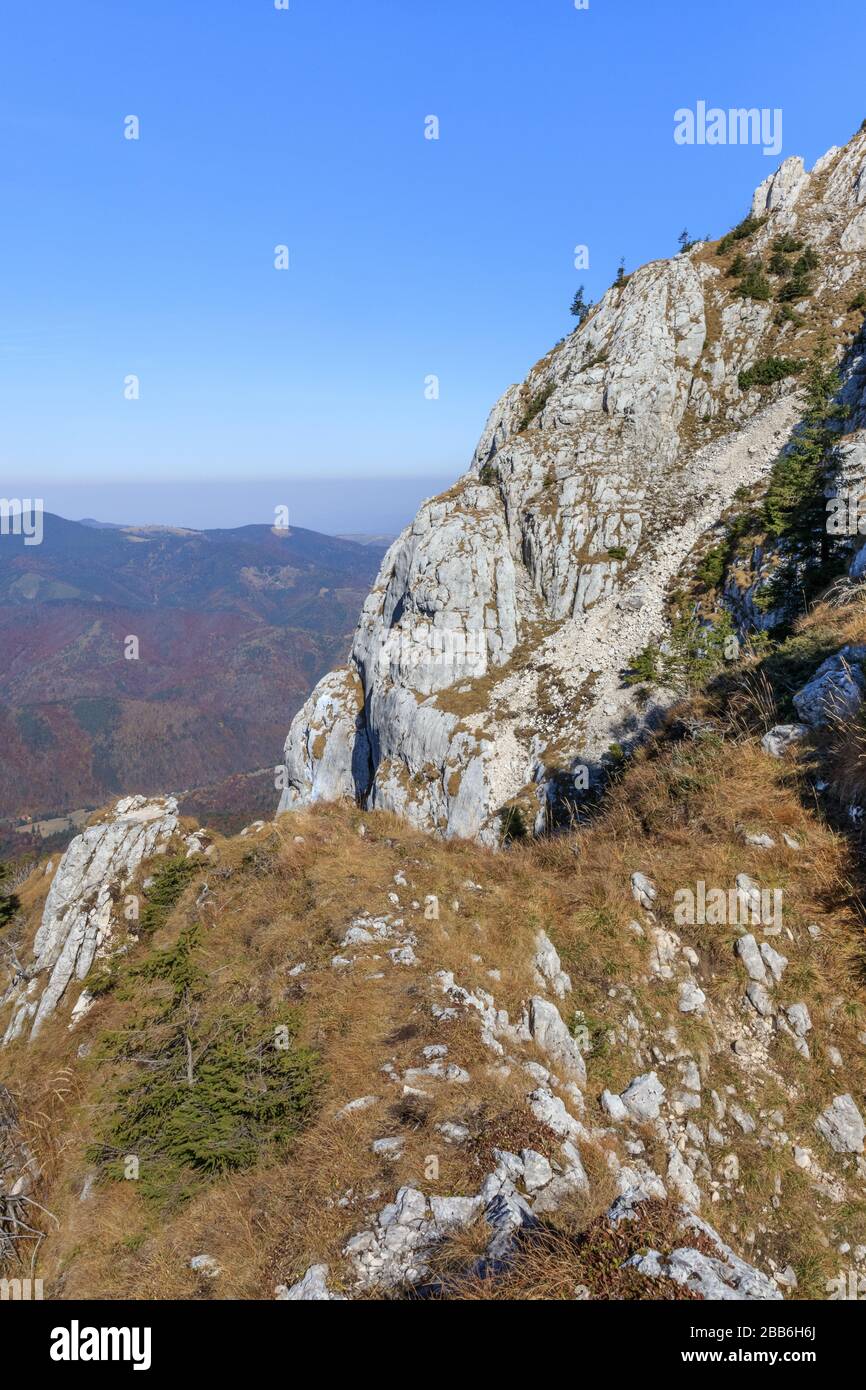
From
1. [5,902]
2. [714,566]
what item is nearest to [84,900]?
[5,902]

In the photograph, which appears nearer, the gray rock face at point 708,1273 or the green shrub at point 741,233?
the gray rock face at point 708,1273

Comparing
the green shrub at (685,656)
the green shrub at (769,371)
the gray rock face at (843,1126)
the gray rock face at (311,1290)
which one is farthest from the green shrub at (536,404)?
the gray rock face at (311,1290)

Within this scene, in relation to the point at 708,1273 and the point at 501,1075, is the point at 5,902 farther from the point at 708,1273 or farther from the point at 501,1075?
the point at 708,1273

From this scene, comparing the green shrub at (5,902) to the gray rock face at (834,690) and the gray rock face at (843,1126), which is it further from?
the gray rock face at (834,690)

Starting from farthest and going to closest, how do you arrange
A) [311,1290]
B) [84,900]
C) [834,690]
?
[84,900] < [834,690] < [311,1290]

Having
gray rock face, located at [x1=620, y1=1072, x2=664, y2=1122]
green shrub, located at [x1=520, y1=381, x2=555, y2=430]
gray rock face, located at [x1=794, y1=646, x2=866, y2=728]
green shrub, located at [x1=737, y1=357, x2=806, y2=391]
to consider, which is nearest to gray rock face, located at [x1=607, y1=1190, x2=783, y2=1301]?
gray rock face, located at [x1=620, y1=1072, x2=664, y2=1122]

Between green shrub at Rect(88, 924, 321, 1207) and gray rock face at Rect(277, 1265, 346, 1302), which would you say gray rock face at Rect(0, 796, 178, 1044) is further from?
gray rock face at Rect(277, 1265, 346, 1302)

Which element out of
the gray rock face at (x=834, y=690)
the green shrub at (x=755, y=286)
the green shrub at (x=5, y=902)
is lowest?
the green shrub at (x=5, y=902)
